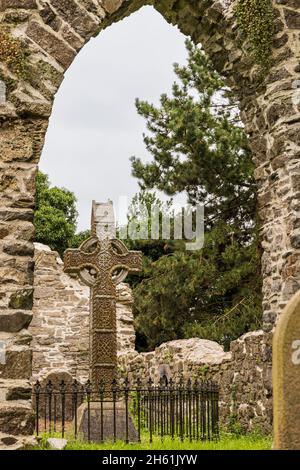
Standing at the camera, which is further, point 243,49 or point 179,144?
point 179,144

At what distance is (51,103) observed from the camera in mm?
6148

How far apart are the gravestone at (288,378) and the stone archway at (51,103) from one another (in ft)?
9.18

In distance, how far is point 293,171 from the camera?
679 centimetres

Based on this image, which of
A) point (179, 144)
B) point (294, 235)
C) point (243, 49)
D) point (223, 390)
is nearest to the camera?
point (294, 235)

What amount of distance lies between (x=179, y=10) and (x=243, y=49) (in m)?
0.85

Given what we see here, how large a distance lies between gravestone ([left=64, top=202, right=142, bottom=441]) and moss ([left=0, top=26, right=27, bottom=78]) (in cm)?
365

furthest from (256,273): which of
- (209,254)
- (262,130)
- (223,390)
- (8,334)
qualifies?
(8,334)

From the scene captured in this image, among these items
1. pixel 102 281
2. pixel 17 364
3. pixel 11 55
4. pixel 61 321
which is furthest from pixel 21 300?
pixel 61 321

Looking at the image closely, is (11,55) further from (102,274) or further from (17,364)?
(102,274)

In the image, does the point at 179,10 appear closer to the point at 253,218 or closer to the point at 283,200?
the point at 283,200

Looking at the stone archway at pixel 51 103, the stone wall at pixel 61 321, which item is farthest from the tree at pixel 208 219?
the stone archway at pixel 51 103

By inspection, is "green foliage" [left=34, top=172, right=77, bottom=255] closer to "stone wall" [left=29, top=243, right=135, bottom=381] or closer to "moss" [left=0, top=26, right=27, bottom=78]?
"stone wall" [left=29, top=243, right=135, bottom=381]

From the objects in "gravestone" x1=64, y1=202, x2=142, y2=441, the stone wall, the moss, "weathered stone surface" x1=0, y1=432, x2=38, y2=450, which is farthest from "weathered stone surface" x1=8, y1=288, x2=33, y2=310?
the stone wall

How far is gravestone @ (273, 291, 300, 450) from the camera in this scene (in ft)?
10.8
